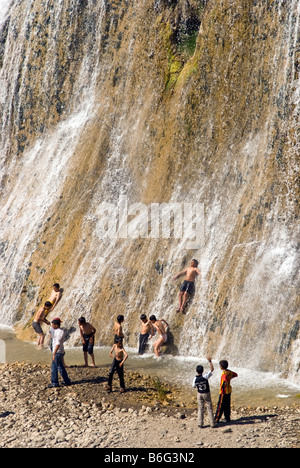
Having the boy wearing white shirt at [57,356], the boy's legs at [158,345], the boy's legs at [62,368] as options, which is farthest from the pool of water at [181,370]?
the boy wearing white shirt at [57,356]

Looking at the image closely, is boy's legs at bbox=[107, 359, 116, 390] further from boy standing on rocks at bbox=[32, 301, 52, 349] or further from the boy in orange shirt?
boy standing on rocks at bbox=[32, 301, 52, 349]

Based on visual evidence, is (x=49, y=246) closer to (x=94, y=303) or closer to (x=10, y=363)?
(x=94, y=303)

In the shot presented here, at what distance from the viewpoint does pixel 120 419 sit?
39.7 feet

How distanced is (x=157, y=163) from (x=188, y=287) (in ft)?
16.8

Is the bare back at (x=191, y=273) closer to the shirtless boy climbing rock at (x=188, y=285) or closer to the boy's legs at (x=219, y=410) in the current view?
the shirtless boy climbing rock at (x=188, y=285)

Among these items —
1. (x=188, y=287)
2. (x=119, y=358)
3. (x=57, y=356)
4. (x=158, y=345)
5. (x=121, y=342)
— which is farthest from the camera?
(x=188, y=287)

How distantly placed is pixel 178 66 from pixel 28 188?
765 cm

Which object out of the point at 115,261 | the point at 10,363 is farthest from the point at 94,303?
the point at 10,363

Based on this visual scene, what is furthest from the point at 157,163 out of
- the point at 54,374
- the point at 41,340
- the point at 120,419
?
the point at 120,419

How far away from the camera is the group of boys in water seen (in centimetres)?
1141

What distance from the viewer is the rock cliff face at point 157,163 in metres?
15.7

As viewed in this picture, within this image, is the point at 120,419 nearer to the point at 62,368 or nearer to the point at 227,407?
the point at 227,407

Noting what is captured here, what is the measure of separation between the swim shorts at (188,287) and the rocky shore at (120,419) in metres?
3.03

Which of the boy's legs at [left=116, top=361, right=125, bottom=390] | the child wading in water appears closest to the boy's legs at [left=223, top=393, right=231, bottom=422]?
the child wading in water
